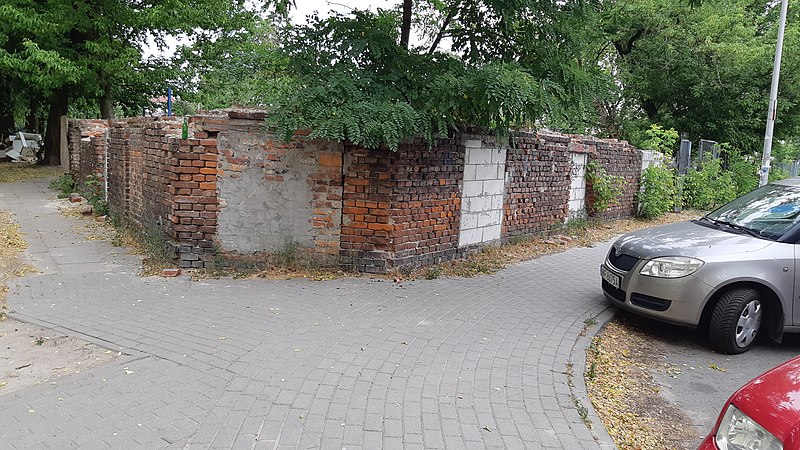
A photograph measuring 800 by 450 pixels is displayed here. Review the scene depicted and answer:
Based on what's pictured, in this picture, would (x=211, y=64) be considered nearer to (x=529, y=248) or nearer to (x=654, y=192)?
(x=529, y=248)

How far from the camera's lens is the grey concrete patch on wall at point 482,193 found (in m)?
8.50

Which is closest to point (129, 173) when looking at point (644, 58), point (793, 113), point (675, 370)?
point (675, 370)

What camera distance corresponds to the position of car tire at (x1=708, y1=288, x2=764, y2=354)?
5543 millimetres

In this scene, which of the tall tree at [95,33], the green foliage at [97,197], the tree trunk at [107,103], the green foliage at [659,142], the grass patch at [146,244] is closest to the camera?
the grass patch at [146,244]

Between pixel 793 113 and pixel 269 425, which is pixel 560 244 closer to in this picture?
pixel 269 425

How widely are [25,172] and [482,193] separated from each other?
59.6ft

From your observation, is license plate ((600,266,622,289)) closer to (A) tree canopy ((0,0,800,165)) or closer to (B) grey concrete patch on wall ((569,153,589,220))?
(A) tree canopy ((0,0,800,165))

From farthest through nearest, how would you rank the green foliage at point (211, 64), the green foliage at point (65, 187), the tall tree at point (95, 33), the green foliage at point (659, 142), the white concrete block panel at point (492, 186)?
the green foliage at point (211, 64)
the tall tree at point (95, 33)
the green foliage at point (65, 187)
the green foliage at point (659, 142)
the white concrete block panel at point (492, 186)

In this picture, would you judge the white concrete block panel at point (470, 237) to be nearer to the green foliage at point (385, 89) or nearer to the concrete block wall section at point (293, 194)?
the concrete block wall section at point (293, 194)

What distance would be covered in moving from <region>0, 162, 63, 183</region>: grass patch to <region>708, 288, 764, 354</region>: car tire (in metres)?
18.9

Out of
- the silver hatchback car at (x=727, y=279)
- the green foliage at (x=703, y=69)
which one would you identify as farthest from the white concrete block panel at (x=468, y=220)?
the green foliage at (x=703, y=69)

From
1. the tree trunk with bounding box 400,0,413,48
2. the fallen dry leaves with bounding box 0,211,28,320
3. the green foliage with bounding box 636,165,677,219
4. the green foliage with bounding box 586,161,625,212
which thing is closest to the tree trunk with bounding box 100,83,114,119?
the fallen dry leaves with bounding box 0,211,28,320

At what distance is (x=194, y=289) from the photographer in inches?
259

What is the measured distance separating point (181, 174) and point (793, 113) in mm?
19648
